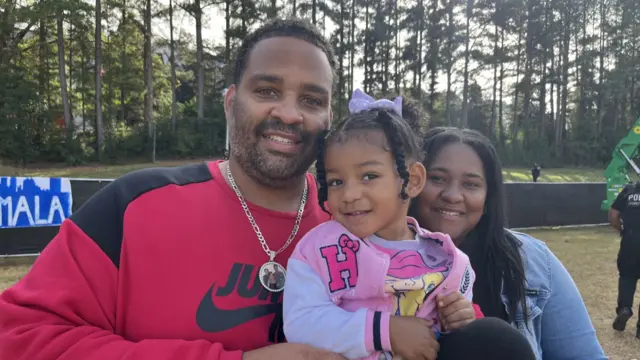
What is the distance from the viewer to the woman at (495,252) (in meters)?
2.06

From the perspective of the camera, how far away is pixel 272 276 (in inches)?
70.2

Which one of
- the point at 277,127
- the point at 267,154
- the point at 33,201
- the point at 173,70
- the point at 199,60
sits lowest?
the point at 33,201

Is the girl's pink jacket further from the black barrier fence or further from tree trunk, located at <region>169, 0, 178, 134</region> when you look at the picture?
tree trunk, located at <region>169, 0, 178, 134</region>

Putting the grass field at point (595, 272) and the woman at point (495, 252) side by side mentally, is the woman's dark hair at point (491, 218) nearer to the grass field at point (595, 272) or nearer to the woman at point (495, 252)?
the woman at point (495, 252)

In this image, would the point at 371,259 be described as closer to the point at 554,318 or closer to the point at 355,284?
the point at 355,284

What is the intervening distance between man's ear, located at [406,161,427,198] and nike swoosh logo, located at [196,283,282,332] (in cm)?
77

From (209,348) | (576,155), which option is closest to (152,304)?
(209,348)

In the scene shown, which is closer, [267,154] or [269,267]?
[269,267]

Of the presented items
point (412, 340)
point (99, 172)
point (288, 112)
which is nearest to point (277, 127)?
point (288, 112)

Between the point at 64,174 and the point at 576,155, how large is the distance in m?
37.4

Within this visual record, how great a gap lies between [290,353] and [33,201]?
9.21 meters

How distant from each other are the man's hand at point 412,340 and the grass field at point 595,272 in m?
4.99

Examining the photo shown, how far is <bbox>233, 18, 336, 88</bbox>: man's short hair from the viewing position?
2.02 m

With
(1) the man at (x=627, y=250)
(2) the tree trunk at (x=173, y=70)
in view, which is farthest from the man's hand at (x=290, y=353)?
(2) the tree trunk at (x=173, y=70)
